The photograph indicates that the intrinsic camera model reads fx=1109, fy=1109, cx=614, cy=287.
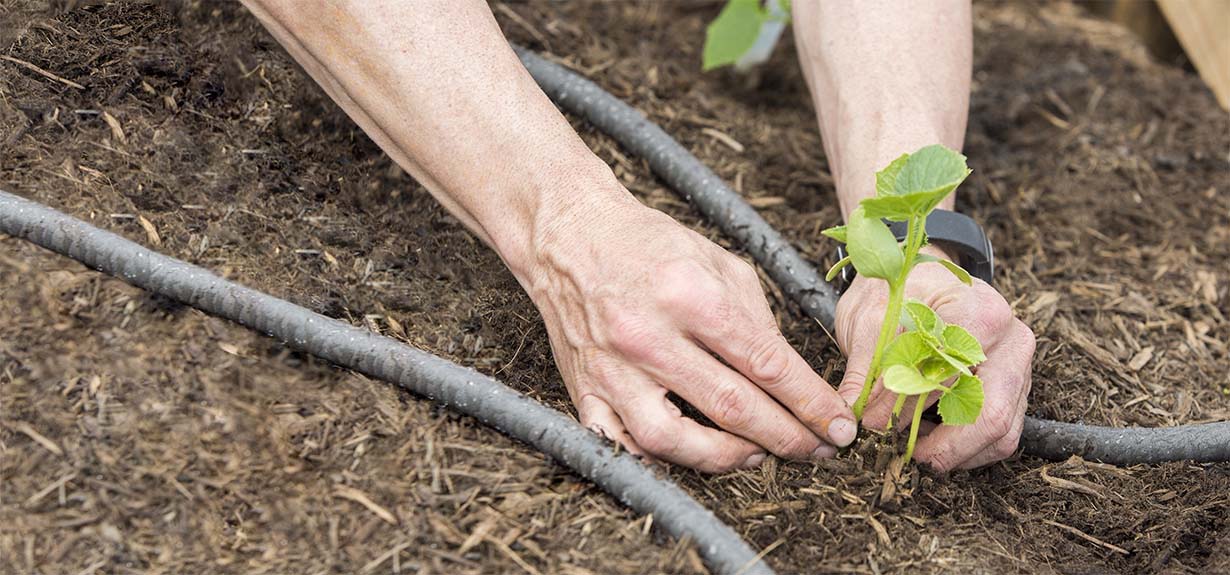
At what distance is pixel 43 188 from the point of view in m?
1.63

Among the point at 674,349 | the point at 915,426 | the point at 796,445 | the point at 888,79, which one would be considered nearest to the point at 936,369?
the point at 915,426

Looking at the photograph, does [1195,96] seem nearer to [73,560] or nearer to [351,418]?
[351,418]

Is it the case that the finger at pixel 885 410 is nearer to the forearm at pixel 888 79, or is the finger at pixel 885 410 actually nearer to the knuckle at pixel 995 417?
the knuckle at pixel 995 417

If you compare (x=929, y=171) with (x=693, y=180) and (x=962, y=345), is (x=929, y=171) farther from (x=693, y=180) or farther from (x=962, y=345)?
A: (x=693, y=180)

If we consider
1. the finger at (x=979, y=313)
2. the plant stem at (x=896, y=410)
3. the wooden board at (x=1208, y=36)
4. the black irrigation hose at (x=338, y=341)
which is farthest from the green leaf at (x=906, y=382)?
the wooden board at (x=1208, y=36)

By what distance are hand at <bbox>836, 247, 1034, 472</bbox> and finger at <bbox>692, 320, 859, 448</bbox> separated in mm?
82

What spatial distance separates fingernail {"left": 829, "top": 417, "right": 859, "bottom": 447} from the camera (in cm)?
146

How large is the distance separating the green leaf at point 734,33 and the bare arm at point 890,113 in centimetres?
23

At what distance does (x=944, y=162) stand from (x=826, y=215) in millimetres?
903

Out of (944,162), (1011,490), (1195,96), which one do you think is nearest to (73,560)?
(944,162)

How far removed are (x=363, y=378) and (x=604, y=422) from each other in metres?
0.34

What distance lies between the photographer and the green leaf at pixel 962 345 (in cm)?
133

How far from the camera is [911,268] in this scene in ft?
4.45

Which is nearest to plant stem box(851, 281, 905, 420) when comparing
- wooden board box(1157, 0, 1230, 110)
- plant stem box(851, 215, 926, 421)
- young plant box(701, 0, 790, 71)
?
plant stem box(851, 215, 926, 421)
